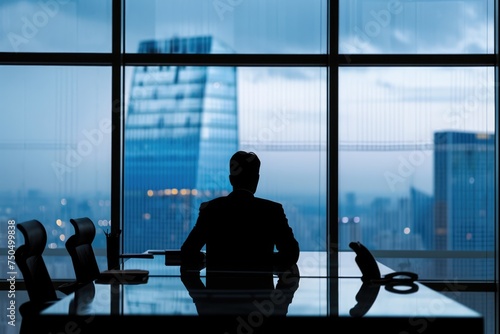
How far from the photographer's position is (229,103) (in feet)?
20.2

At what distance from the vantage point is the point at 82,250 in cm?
480

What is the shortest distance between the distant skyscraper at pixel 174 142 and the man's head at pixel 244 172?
2.41 metres

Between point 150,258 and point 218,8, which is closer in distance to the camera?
point 150,258

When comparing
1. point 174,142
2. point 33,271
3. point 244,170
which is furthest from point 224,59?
point 33,271

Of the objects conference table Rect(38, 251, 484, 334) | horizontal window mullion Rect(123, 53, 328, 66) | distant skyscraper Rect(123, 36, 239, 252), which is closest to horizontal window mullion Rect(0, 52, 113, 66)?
horizontal window mullion Rect(123, 53, 328, 66)

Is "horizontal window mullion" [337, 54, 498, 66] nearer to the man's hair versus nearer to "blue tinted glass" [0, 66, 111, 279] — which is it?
"blue tinted glass" [0, 66, 111, 279]

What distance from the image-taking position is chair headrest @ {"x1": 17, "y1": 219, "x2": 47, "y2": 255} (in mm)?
3598

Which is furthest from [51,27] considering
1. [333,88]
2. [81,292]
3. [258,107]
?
[81,292]

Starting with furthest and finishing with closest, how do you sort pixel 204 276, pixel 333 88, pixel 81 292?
pixel 333 88 < pixel 204 276 < pixel 81 292

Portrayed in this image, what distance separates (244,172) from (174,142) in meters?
2.62

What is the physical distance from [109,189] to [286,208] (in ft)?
5.10

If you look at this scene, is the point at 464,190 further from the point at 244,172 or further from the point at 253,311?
A: the point at 253,311

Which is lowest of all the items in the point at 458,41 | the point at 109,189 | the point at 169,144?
the point at 109,189

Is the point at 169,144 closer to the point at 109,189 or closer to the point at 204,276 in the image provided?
the point at 109,189
